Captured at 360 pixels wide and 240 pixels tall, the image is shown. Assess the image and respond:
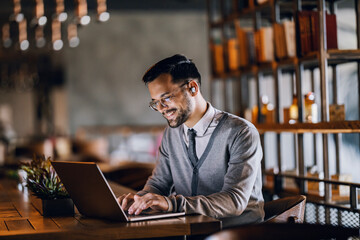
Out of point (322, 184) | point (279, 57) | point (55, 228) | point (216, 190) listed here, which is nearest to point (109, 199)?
point (55, 228)

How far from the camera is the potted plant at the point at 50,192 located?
2.07 m

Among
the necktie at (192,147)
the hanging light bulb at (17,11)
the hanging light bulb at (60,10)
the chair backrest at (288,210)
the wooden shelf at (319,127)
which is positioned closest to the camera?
the chair backrest at (288,210)

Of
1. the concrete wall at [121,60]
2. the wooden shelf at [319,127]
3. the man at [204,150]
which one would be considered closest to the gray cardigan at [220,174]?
the man at [204,150]

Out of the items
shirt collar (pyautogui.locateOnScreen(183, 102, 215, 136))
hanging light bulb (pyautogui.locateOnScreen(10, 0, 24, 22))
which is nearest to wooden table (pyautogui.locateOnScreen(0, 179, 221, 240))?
shirt collar (pyautogui.locateOnScreen(183, 102, 215, 136))

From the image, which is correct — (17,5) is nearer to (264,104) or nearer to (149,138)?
(264,104)

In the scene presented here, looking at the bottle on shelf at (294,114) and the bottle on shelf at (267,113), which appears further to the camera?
the bottle on shelf at (267,113)

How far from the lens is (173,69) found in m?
2.34

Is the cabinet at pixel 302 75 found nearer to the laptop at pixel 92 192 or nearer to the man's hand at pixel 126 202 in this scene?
the man's hand at pixel 126 202

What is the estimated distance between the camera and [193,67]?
243 cm

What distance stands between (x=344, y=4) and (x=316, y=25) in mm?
684

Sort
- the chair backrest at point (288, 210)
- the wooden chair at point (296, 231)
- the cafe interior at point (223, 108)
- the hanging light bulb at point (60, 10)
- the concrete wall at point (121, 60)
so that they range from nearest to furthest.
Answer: the wooden chair at point (296, 231) < the cafe interior at point (223, 108) < the chair backrest at point (288, 210) < the hanging light bulb at point (60, 10) < the concrete wall at point (121, 60)

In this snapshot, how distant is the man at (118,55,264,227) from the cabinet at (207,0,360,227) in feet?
2.30

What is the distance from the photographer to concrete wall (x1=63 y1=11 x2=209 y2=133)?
11281 mm

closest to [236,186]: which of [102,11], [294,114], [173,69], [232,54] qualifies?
[173,69]
